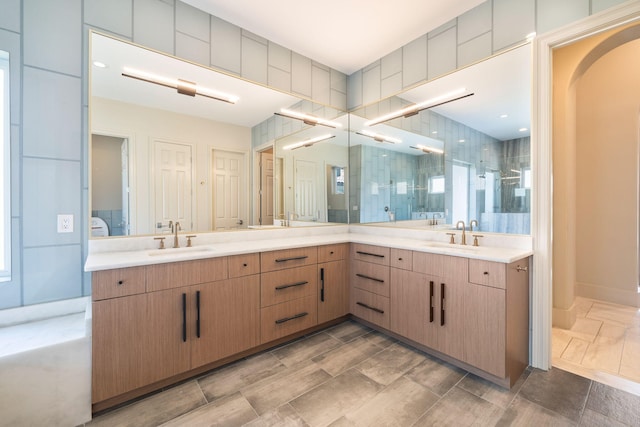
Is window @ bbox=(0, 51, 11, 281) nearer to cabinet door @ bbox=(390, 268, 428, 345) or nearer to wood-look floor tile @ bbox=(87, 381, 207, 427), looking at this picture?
wood-look floor tile @ bbox=(87, 381, 207, 427)

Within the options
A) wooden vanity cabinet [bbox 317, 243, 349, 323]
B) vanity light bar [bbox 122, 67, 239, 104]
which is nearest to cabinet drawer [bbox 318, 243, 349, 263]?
wooden vanity cabinet [bbox 317, 243, 349, 323]

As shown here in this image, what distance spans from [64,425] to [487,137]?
→ 3.31m

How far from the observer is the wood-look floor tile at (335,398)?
1.60 meters

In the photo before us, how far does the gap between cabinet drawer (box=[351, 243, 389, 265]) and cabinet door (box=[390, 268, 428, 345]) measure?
14 centimetres

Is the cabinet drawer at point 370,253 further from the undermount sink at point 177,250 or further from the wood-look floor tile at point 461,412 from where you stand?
the undermount sink at point 177,250

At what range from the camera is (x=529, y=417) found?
1.57 metres

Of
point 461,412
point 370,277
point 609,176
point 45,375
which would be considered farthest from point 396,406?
point 609,176

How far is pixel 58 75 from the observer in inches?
71.4

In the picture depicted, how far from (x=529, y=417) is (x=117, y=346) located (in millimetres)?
2351

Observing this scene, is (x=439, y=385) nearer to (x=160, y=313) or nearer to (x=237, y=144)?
(x=160, y=313)

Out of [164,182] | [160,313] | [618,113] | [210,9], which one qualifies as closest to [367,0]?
[210,9]

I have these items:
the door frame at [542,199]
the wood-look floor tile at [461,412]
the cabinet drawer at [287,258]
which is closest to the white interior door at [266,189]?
the cabinet drawer at [287,258]

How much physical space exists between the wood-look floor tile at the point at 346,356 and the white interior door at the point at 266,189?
1.33m

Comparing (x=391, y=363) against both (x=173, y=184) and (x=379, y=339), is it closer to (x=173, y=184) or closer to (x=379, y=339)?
(x=379, y=339)
